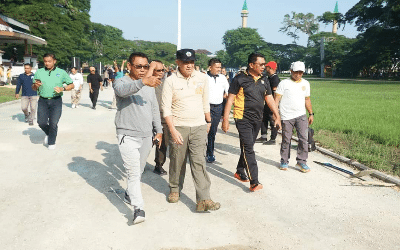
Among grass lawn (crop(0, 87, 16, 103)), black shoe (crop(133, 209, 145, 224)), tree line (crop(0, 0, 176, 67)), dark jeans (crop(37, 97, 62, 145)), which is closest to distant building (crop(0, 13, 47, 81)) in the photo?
tree line (crop(0, 0, 176, 67))

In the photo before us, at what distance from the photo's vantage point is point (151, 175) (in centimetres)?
562

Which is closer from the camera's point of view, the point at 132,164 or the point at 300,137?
→ the point at 132,164

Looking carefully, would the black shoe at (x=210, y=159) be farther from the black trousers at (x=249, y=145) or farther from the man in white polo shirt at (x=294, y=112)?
the black trousers at (x=249, y=145)

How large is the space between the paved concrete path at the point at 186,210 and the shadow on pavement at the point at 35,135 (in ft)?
4.44

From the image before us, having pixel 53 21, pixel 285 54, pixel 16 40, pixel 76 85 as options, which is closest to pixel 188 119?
pixel 76 85

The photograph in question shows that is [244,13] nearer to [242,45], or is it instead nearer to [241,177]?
[242,45]

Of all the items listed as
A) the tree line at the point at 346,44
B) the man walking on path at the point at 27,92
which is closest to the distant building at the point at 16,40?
the man walking on path at the point at 27,92

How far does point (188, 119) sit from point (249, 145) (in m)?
1.15

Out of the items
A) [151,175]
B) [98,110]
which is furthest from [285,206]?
[98,110]

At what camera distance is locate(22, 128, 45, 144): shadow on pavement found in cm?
798

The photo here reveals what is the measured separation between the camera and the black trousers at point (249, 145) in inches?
191

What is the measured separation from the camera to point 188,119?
13.9 feet

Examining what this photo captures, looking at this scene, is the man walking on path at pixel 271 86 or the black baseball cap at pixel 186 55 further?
the man walking on path at pixel 271 86

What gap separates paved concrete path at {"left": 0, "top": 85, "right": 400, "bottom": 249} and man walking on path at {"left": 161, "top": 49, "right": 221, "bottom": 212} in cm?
36
